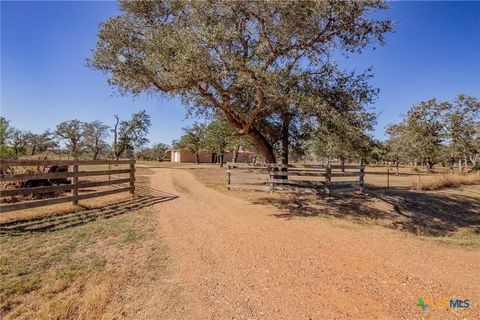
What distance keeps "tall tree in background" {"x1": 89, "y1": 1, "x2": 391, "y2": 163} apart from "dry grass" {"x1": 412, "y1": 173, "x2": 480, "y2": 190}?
1032 centimetres

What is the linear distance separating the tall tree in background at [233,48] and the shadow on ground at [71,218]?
193 inches

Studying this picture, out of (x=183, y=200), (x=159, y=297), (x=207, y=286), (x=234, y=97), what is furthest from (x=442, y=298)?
(x=234, y=97)

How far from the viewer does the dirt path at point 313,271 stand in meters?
3.68

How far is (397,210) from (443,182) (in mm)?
11528

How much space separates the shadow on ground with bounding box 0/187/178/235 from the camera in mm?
6824

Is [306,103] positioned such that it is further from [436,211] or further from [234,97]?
[436,211]

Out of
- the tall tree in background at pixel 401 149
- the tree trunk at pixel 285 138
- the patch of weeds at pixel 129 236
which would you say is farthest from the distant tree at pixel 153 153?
the patch of weeds at pixel 129 236

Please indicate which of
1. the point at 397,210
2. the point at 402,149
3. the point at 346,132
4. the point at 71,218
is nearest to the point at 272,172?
the point at 346,132

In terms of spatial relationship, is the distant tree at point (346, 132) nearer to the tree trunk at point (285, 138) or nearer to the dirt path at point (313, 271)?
the dirt path at point (313, 271)

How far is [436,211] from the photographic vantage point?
42.6 feet

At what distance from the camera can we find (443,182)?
2012cm

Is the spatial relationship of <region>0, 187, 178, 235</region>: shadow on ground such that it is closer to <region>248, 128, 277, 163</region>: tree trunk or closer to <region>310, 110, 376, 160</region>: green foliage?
<region>248, 128, 277, 163</region>: tree trunk

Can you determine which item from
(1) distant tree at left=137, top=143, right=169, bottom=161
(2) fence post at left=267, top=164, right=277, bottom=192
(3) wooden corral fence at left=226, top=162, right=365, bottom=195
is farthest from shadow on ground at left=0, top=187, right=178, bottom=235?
(1) distant tree at left=137, top=143, right=169, bottom=161

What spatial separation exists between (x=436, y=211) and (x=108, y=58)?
53.2ft
